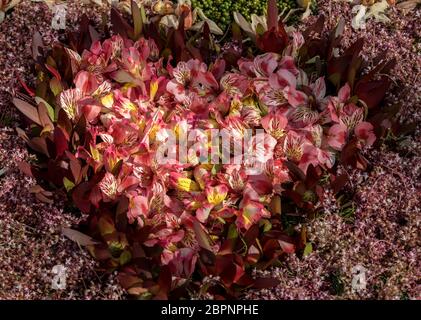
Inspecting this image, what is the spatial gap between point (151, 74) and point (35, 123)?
42 centimetres

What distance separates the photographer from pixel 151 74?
8.09 ft

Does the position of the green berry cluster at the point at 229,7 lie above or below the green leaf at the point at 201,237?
above

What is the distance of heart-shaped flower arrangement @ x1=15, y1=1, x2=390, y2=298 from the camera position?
2.12 meters

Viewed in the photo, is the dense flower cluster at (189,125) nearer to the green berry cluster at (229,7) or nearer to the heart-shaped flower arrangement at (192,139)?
the heart-shaped flower arrangement at (192,139)

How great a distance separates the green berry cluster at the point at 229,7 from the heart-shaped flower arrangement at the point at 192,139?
0.14m

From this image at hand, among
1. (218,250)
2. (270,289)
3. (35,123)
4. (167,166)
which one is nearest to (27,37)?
(35,123)

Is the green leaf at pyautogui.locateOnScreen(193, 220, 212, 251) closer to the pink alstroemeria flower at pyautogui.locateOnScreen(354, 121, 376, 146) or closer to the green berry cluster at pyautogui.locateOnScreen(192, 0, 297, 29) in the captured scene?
the pink alstroemeria flower at pyautogui.locateOnScreen(354, 121, 376, 146)

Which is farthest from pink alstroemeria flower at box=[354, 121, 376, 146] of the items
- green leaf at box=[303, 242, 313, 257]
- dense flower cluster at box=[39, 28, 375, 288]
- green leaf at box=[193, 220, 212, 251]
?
green leaf at box=[193, 220, 212, 251]

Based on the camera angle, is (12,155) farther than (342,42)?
No

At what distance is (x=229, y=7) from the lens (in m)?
2.73

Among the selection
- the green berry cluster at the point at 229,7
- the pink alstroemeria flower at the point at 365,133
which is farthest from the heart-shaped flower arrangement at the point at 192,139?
the green berry cluster at the point at 229,7

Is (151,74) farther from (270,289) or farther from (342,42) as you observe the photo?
(270,289)

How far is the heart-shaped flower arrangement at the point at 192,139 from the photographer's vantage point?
6.94ft

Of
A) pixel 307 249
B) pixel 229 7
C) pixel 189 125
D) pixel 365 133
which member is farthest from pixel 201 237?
pixel 229 7
